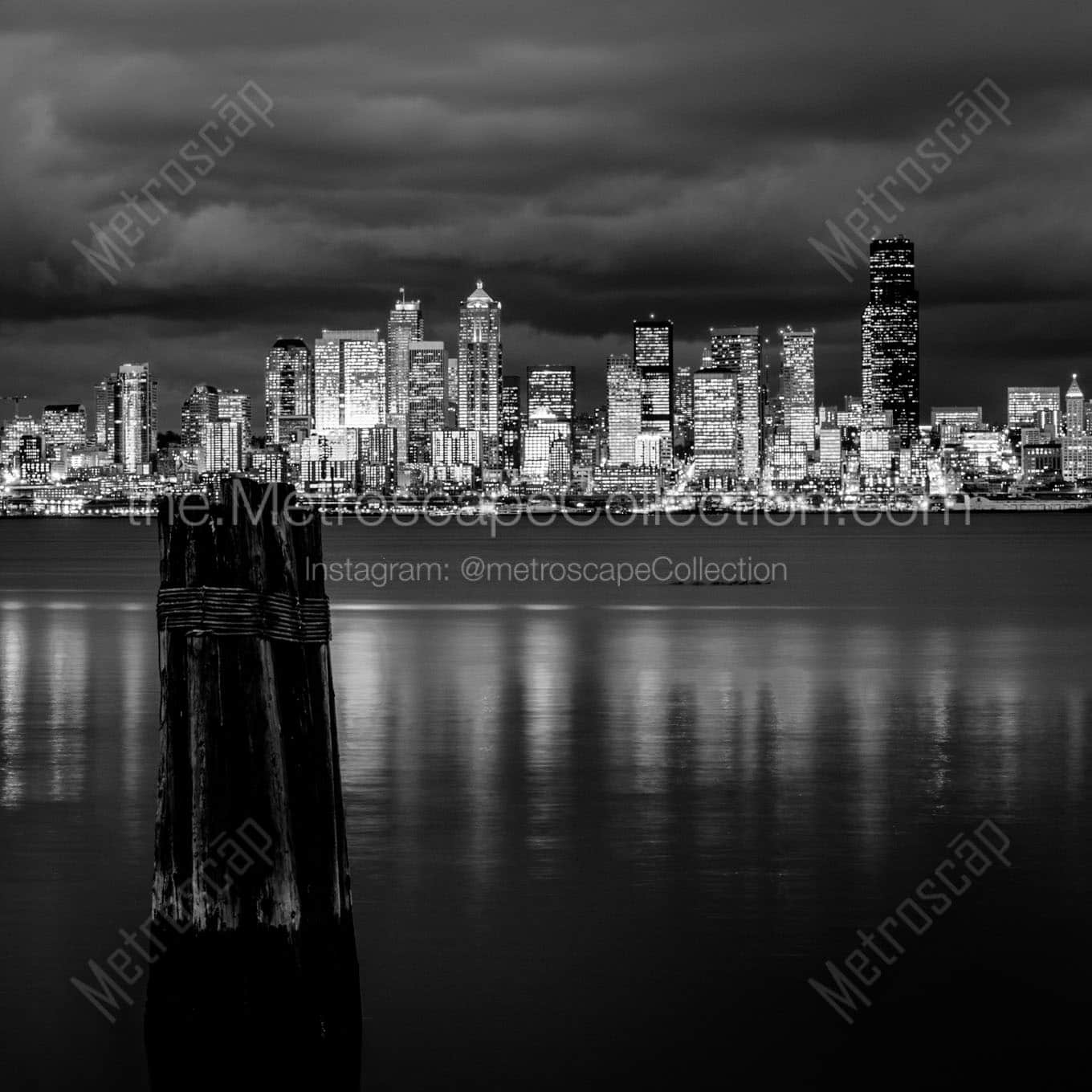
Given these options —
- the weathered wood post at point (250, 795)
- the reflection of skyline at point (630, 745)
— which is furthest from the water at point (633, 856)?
the weathered wood post at point (250, 795)

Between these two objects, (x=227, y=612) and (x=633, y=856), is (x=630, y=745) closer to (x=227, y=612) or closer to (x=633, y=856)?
(x=633, y=856)

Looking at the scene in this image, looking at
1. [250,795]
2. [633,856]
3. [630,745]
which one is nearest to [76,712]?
[630,745]

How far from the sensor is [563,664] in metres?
37.5

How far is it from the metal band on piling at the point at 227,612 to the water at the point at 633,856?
10.2 feet

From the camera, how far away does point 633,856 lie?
54.1 ft

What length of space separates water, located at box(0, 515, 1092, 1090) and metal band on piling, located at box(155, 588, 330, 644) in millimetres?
3121

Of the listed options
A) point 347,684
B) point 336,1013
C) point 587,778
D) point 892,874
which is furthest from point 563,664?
point 336,1013

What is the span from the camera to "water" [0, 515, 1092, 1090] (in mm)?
11250

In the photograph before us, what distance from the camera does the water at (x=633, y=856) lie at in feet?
36.9

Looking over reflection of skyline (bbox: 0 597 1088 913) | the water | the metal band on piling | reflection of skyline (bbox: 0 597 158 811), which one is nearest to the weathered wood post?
the metal band on piling

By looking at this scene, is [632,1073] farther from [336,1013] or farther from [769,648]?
[769,648]

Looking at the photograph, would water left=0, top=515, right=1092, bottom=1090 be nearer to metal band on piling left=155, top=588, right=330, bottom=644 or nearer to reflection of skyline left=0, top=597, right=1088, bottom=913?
reflection of skyline left=0, top=597, right=1088, bottom=913

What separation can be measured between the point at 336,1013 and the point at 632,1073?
6.75 ft

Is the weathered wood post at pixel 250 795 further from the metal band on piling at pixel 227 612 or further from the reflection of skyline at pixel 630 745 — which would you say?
the reflection of skyline at pixel 630 745
